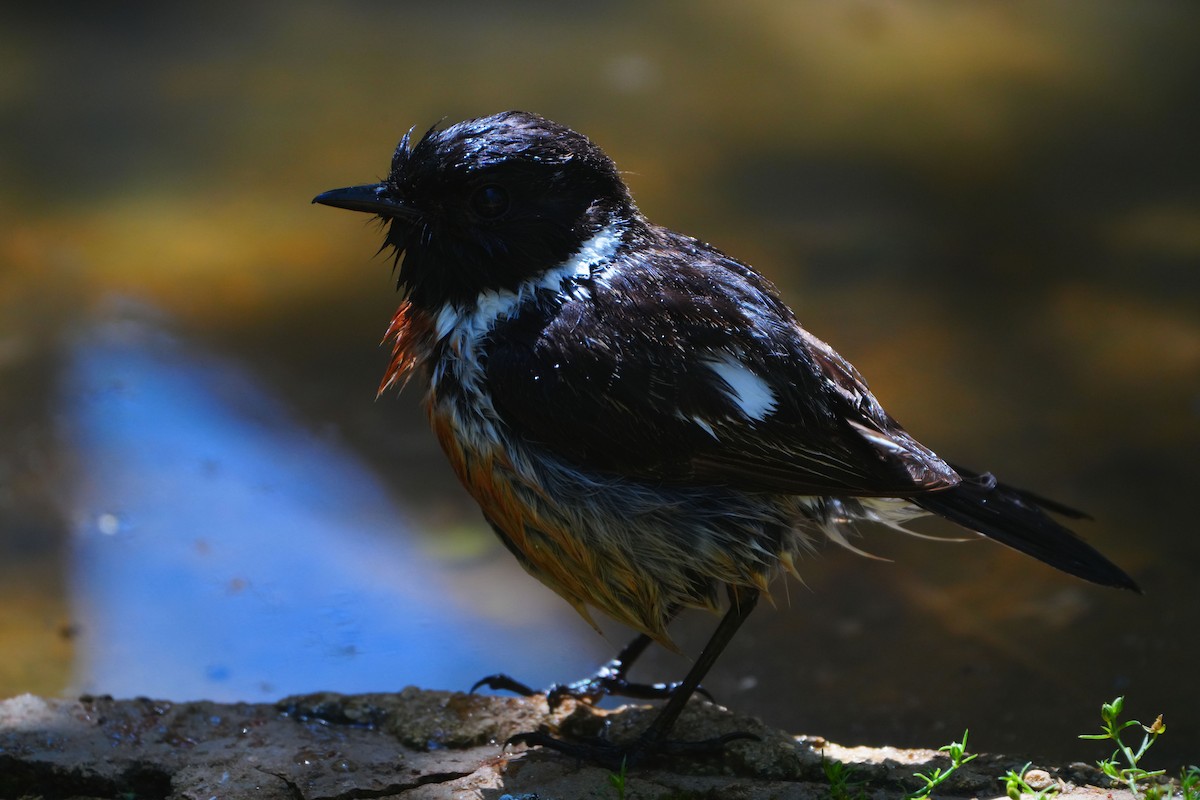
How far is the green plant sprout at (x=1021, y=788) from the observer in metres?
3.09

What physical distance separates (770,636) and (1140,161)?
460 centimetres

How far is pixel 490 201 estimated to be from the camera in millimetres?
3787

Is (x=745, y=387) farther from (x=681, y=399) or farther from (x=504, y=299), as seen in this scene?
(x=504, y=299)

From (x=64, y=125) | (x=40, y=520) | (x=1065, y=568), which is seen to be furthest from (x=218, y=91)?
(x=1065, y=568)

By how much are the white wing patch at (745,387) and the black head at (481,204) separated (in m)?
0.57

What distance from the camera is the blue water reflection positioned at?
198 inches

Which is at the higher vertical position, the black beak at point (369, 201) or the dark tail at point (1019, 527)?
the black beak at point (369, 201)

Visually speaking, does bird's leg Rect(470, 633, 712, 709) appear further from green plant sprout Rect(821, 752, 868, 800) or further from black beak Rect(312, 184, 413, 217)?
black beak Rect(312, 184, 413, 217)

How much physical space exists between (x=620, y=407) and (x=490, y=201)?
2.34ft

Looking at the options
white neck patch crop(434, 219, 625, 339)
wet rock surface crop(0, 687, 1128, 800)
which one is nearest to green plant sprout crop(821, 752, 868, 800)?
wet rock surface crop(0, 687, 1128, 800)

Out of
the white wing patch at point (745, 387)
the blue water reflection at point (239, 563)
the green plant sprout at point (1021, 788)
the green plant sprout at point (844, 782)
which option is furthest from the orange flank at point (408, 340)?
the green plant sprout at point (1021, 788)

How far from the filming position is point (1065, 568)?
3730mm

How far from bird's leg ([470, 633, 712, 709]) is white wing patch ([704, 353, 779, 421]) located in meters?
1.04

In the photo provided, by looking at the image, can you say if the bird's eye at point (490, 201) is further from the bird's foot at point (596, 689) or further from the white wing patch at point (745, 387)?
the bird's foot at point (596, 689)
